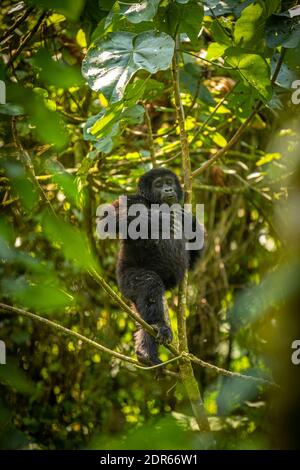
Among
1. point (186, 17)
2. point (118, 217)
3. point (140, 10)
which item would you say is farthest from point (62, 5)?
point (118, 217)

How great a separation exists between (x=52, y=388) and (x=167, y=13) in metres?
3.76

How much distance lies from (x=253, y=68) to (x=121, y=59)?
0.93 meters

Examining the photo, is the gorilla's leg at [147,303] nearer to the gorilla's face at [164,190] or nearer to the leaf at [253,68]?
the gorilla's face at [164,190]

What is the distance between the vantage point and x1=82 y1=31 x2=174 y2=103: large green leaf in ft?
7.06

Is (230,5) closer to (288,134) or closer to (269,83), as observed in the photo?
(269,83)

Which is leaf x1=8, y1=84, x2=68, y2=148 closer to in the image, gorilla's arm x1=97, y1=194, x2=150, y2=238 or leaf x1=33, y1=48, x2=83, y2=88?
leaf x1=33, y1=48, x2=83, y2=88

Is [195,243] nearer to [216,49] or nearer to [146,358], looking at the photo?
[146,358]

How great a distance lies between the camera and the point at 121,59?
2.24 metres

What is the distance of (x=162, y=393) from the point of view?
5414mm

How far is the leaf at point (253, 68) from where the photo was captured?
2814 mm

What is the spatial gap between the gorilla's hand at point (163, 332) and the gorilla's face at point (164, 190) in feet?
3.39

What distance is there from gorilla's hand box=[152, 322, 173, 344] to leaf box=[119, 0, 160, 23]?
1.76 metres

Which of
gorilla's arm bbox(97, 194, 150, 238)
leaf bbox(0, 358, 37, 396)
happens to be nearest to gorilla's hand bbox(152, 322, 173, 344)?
gorilla's arm bbox(97, 194, 150, 238)
